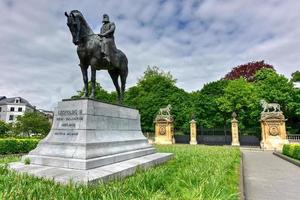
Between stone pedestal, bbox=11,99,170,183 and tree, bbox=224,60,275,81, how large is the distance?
4312cm

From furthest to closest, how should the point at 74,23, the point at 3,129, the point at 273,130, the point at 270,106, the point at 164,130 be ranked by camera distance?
the point at 164,130 < the point at 3,129 < the point at 270,106 < the point at 273,130 < the point at 74,23

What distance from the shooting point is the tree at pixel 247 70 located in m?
46.3

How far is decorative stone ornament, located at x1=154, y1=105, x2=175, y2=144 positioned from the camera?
33.1 metres

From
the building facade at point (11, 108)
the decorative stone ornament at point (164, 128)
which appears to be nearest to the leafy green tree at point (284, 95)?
the decorative stone ornament at point (164, 128)

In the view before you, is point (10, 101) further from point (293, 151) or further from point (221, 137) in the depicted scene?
point (293, 151)

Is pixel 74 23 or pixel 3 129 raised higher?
pixel 74 23

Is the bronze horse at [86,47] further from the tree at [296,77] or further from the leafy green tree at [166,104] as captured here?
the tree at [296,77]

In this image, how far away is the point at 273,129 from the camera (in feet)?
89.5

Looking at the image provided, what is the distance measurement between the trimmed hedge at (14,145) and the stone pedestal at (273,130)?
2524 cm

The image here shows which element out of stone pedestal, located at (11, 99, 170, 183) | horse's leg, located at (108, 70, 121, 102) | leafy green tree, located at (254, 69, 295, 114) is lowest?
stone pedestal, located at (11, 99, 170, 183)

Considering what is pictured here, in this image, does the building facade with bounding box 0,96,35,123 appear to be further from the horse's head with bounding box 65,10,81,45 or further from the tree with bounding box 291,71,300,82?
the horse's head with bounding box 65,10,81,45

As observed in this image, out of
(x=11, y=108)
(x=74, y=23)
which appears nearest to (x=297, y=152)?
(x=74, y=23)

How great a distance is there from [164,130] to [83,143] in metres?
27.3

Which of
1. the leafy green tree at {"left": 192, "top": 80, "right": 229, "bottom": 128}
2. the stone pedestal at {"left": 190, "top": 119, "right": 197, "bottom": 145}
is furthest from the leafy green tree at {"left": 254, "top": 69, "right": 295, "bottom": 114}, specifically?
the stone pedestal at {"left": 190, "top": 119, "right": 197, "bottom": 145}
